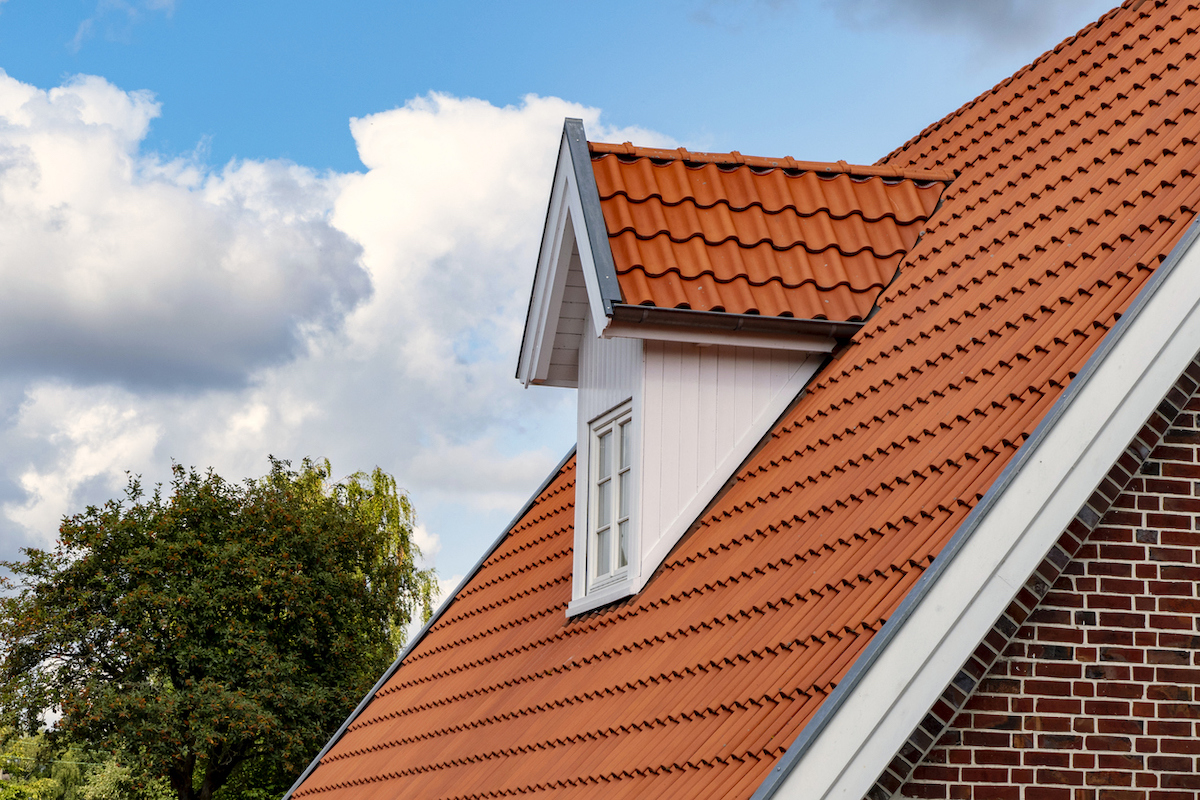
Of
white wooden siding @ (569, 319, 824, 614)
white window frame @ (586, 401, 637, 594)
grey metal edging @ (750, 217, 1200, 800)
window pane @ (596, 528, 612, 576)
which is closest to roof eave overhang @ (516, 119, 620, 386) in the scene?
white wooden siding @ (569, 319, 824, 614)

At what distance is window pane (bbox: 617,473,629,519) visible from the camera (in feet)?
22.7

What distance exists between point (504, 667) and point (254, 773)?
31.6 meters

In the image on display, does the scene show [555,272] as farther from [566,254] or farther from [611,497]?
[611,497]

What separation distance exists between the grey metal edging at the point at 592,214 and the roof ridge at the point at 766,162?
133 millimetres

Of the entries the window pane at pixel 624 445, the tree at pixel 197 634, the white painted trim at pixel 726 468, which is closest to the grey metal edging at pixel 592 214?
the white painted trim at pixel 726 468

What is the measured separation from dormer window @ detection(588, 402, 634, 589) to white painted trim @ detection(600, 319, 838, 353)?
0.58m

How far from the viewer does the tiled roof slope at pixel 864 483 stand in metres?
4.50

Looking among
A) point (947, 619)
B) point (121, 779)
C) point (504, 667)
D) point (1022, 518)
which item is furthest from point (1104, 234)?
point (121, 779)

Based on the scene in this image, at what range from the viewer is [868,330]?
6.49 m

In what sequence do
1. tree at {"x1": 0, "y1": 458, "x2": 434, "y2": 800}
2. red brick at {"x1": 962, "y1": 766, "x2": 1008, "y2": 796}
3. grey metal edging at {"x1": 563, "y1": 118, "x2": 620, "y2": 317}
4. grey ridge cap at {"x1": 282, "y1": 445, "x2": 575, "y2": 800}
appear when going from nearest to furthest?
1. red brick at {"x1": 962, "y1": 766, "x2": 1008, "y2": 796}
2. grey metal edging at {"x1": 563, "y1": 118, "x2": 620, "y2": 317}
3. grey ridge cap at {"x1": 282, "y1": 445, "x2": 575, "y2": 800}
4. tree at {"x1": 0, "y1": 458, "x2": 434, "y2": 800}

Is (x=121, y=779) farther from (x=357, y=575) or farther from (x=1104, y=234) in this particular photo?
(x=1104, y=234)

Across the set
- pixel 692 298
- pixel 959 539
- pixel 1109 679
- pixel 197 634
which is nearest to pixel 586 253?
pixel 692 298

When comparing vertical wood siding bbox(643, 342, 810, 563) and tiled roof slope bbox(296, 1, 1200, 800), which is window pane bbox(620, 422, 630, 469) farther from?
tiled roof slope bbox(296, 1, 1200, 800)

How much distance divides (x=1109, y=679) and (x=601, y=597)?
2.96m
